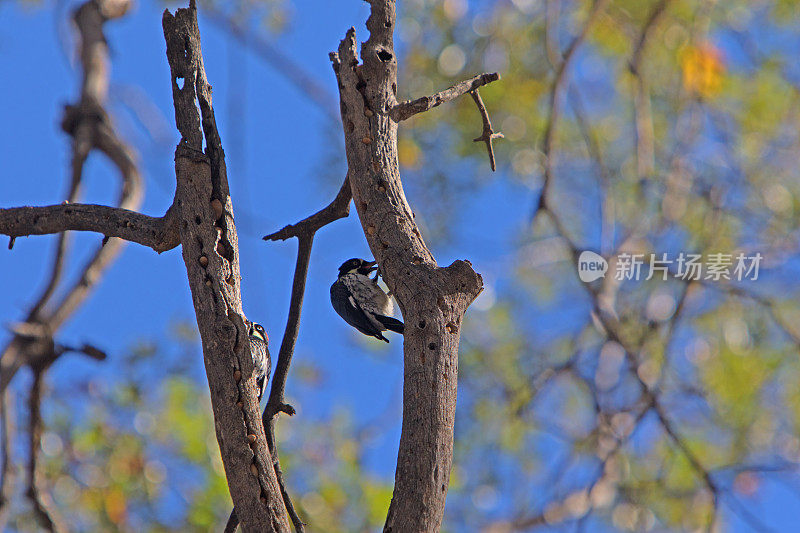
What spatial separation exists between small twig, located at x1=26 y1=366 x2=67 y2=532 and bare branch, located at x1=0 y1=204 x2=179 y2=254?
142 centimetres

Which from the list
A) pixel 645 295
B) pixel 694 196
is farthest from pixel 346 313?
pixel 694 196

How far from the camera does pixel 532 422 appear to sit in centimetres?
623

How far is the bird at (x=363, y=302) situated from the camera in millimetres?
3250

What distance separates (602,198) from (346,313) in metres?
2.65

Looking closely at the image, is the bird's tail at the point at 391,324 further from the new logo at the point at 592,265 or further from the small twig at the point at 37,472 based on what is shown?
the new logo at the point at 592,265

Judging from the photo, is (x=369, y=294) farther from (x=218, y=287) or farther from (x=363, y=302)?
(x=218, y=287)

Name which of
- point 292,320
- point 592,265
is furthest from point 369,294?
point 592,265

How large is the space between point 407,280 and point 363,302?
140cm

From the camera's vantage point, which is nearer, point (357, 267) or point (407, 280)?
point (407, 280)

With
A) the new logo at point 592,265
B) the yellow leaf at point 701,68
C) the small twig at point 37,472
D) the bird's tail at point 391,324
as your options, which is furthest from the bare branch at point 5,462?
the yellow leaf at point 701,68

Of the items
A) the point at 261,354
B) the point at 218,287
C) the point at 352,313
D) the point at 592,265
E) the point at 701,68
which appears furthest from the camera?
the point at 701,68

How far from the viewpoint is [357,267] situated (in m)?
3.85

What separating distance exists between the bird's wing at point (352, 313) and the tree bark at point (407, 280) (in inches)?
41.2

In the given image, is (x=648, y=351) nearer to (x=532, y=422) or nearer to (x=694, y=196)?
(x=532, y=422)
